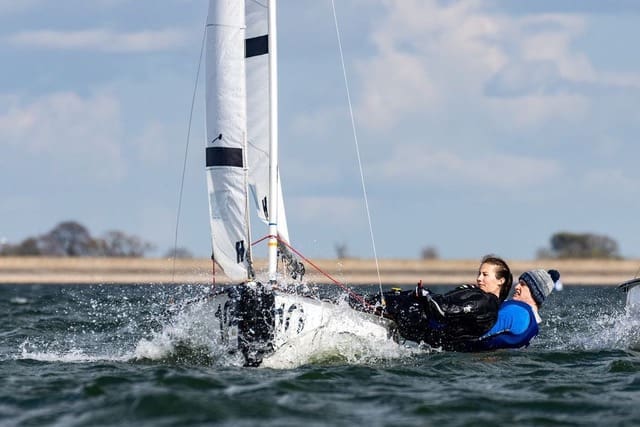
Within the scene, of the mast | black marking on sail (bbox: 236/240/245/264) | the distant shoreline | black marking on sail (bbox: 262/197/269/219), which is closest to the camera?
the mast

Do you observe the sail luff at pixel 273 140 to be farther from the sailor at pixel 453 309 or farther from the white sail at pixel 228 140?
the sailor at pixel 453 309

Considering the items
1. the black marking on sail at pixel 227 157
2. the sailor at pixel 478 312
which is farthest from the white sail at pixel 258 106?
the sailor at pixel 478 312

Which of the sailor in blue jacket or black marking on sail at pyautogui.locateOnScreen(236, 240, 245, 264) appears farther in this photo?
the sailor in blue jacket

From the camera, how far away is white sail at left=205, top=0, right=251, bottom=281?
13344mm

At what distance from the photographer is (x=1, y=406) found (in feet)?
33.6

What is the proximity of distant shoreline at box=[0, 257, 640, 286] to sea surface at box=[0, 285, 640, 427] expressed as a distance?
55.7 metres

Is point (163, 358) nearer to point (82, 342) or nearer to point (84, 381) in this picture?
point (84, 381)

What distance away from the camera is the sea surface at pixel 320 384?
972 centimetres

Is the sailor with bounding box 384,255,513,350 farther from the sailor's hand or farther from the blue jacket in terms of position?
the blue jacket

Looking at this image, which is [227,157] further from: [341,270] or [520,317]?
[341,270]

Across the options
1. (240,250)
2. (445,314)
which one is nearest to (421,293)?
(445,314)

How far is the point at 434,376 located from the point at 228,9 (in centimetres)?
466

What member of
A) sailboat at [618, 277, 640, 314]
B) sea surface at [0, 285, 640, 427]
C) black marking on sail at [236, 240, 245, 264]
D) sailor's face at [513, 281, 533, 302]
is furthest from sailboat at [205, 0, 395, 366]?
sailboat at [618, 277, 640, 314]

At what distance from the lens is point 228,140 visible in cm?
1336
